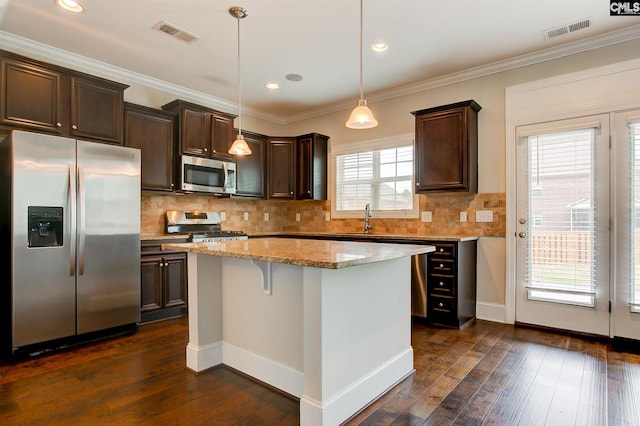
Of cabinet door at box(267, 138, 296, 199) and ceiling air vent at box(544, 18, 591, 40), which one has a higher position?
ceiling air vent at box(544, 18, 591, 40)

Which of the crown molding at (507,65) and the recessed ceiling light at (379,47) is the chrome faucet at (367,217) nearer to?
the crown molding at (507,65)

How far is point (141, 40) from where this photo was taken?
3.26 meters

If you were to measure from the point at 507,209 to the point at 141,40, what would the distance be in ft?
12.9

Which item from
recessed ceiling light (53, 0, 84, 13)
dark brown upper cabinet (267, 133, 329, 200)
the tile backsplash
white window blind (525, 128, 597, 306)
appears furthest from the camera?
dark brown upper cabinet (267, 133, 329, 200)

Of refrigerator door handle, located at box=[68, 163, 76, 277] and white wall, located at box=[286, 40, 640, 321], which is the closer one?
refrigerator door handle, located at box=[68, 163, 76, 277]

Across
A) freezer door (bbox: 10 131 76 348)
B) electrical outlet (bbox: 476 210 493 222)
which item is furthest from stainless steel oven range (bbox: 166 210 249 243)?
electrical outlet (bbox: 476 210 493 222)

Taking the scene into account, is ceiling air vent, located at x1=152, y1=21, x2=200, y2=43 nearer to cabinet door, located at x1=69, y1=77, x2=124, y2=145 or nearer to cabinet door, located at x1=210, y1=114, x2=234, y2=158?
cabinet door, located at x1=69, y1=77, x2=124, y2=145

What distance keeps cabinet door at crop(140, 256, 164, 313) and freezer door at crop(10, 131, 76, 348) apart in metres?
0.67

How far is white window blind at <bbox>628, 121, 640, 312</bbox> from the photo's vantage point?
300cm

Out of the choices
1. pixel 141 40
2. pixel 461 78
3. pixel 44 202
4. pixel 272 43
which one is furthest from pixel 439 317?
pixel 141 40

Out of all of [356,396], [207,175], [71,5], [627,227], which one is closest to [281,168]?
[207,175]

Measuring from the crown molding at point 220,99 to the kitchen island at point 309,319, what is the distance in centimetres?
257

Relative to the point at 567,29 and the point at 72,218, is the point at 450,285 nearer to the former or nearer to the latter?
the point at 567,29

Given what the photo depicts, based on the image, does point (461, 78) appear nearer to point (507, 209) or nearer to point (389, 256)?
point (507, 209)
